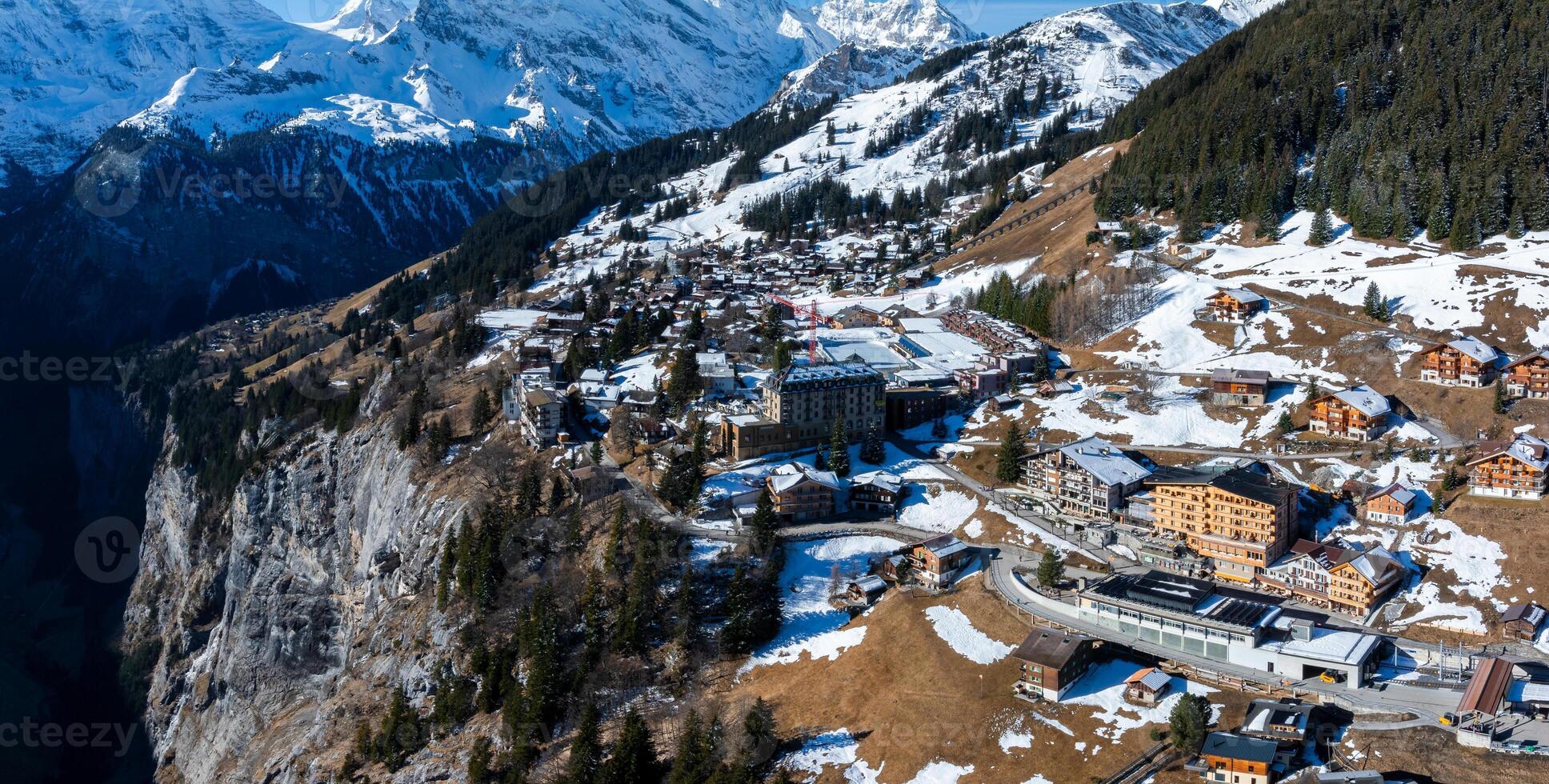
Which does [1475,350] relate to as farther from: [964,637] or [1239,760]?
[1239,760]

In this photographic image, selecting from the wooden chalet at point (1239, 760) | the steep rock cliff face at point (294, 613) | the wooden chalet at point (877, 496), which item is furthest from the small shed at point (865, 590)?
the steep rock cliff face at point (294, 613)

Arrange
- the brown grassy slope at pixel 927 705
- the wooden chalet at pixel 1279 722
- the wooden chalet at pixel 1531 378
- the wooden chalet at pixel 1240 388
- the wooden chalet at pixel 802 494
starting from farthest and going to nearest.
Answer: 1. the wooden chalet at pixel 1240 388
2. the wooden chalet at pixel 1531 378
3. the wooden chalet at pixel 802 494
4. the brown grassy slope at pixel 927 705
5. the wooden chalet at pixel 1279 722

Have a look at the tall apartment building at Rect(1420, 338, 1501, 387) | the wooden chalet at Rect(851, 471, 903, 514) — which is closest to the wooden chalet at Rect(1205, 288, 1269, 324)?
the tall apartment building at Rect(1420, 338, 1501, 387)

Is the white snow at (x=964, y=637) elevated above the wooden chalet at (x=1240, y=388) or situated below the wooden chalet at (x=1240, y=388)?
below

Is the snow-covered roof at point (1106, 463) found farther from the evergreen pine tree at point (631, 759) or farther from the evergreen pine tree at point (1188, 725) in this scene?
the evergreen pine tree at point (631, 759)

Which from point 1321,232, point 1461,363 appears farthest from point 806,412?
point 1321,232
